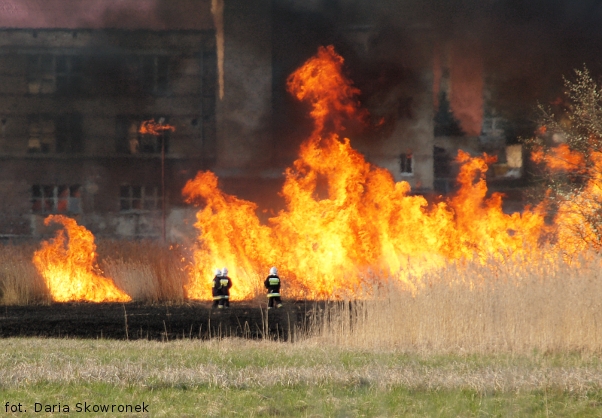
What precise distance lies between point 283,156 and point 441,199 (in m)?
5.92

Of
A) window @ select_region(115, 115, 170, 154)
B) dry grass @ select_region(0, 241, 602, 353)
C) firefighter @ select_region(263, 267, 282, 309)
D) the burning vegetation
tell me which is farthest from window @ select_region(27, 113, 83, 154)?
dry grass @ select_region(0, 241, 602, 353)

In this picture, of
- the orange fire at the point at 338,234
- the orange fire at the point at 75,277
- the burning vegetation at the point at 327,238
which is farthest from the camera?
the orange fire at the point at 338,234

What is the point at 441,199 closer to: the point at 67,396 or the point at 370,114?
the point at 370,114

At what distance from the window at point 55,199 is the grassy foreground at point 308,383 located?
26.5 m

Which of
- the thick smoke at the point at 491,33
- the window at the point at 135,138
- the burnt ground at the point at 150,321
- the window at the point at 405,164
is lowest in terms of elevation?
the burnt ground at the point at 150,321

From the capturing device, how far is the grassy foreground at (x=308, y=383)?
781 cm

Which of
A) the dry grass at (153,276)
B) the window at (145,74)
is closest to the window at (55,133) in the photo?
the window at (145,74)

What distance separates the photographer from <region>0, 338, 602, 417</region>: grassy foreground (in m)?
7.81

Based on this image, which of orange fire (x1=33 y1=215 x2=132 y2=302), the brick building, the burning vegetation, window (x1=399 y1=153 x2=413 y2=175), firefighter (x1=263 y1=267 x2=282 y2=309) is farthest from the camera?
window (x1=399 y1=153 x2=413 y2=175)

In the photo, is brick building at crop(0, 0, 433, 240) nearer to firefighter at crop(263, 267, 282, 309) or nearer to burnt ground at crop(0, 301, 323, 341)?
burnt ground at crop(0, 301, 323, 341)

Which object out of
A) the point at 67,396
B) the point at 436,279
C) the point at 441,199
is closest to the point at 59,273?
the point at 436,279

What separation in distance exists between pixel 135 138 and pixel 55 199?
13.7ft

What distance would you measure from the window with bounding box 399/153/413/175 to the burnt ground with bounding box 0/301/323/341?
51.4 feet

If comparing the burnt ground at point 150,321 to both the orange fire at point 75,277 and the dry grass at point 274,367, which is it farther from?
the dry grass at point 274,367
